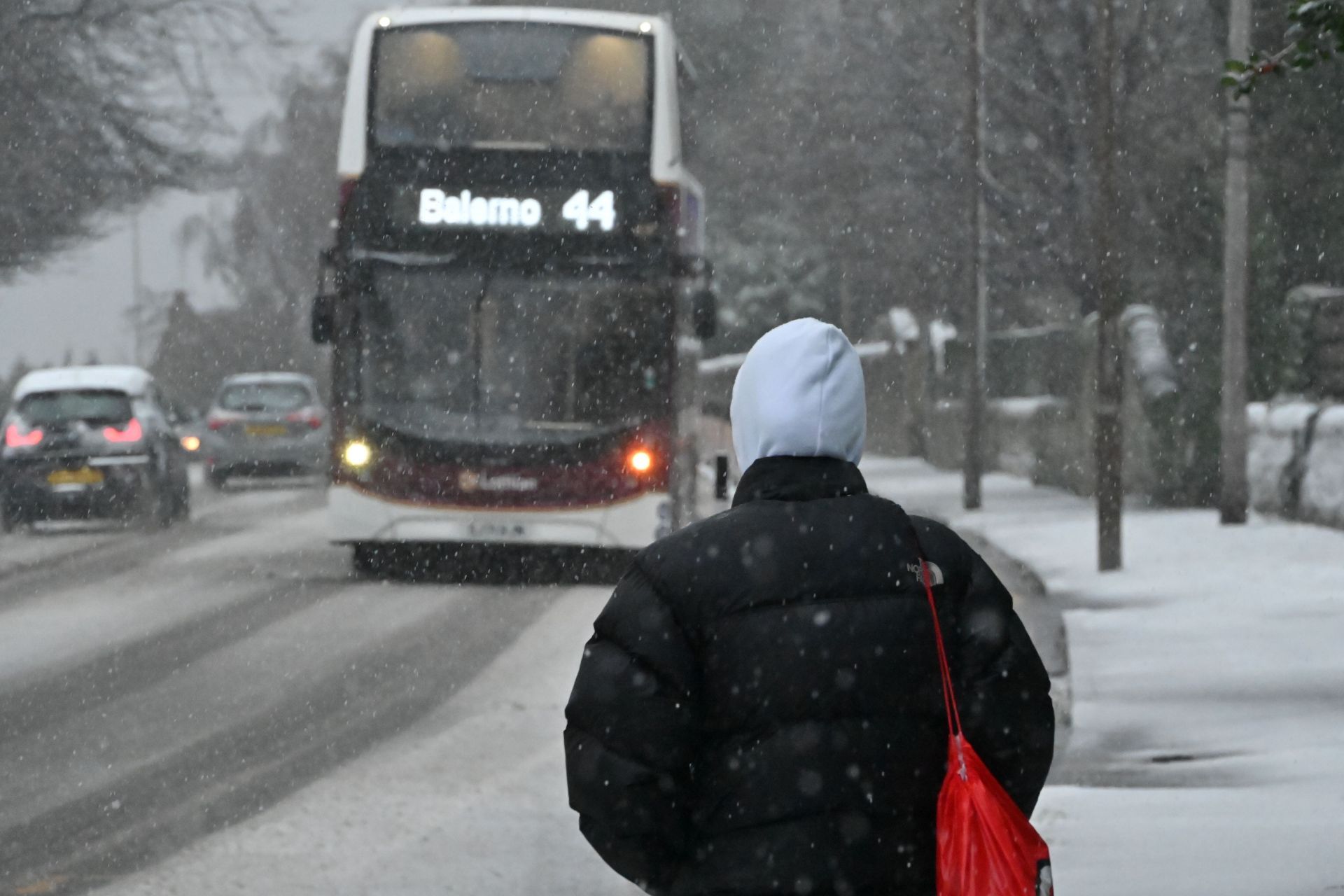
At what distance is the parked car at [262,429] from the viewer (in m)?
32.7

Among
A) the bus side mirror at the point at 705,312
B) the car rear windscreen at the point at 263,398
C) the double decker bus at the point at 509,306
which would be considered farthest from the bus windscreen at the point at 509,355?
the car rear windscreen at the point at 263,398

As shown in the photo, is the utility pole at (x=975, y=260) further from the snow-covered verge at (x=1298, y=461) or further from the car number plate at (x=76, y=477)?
the car number plate at (x=76, y=477)

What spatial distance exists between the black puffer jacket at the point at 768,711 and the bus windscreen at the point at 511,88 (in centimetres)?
1281

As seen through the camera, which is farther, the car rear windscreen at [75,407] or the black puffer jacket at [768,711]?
the car rear windscreen at [75,407]

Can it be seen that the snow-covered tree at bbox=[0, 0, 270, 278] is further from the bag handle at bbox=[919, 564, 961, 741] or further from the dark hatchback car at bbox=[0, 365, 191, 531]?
the bag handle at bbox=[919, 564, 961, 741]

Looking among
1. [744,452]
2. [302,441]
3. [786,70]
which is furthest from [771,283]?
[744,452]

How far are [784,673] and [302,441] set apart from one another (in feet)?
99.4

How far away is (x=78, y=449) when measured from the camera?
22578 mm

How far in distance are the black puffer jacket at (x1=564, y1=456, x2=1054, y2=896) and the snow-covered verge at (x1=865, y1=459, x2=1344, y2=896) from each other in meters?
3.20

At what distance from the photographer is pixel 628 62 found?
16.3 m

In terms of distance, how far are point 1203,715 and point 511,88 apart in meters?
8.23

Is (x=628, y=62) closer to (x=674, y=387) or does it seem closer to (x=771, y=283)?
(x=674, y=387)

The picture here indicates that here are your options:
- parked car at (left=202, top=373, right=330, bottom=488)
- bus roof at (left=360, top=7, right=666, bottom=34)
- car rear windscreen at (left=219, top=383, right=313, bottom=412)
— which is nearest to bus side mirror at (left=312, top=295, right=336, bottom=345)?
bus roof at (left=360, top=7, right=666, bottom=34)

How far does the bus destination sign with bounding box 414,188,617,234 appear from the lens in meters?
15.7
